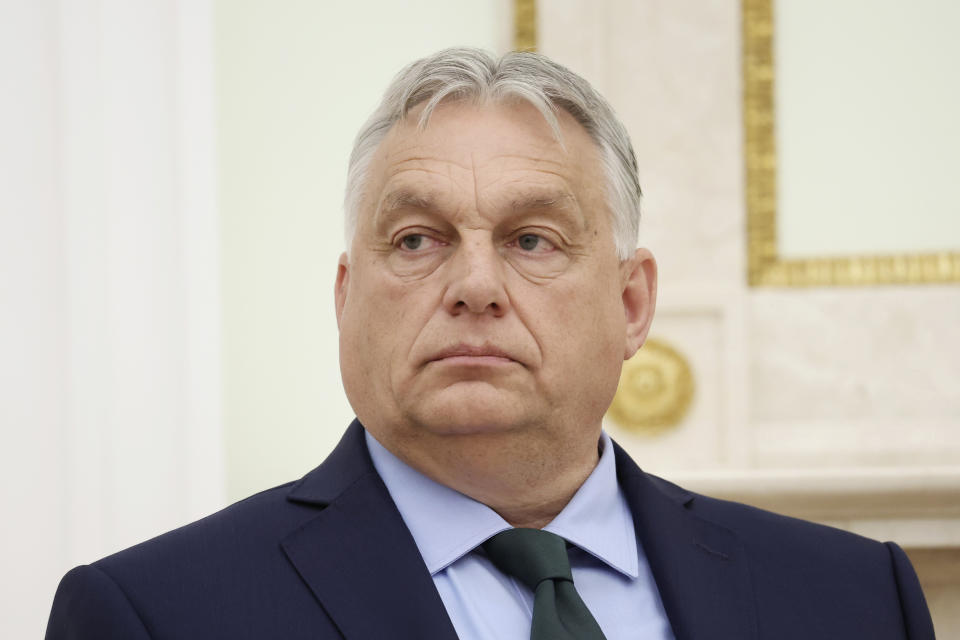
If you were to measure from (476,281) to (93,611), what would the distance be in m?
0.62

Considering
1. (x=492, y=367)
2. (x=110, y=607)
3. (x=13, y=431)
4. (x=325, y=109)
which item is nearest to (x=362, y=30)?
(x=325, y=109)

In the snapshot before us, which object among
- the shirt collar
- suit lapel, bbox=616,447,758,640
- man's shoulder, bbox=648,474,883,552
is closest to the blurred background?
man's shoulder, bbox=648,474,883,552

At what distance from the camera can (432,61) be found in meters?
1.62

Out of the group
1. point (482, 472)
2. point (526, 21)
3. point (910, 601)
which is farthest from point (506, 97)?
point (526, 21)

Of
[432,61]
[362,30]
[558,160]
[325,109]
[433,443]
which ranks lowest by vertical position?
[433,443]

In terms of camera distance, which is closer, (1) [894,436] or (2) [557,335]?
(2) [557,335]

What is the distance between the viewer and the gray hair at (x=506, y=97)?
1576mm

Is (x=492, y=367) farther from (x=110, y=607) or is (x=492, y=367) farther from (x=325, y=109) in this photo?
(x=325, y=109)

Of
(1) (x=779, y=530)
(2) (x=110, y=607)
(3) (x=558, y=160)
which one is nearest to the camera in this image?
(2) (x=110, y=607)

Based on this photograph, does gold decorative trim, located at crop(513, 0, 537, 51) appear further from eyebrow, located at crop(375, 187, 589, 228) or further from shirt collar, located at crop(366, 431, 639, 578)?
shirt collar, located at crop(366, 431, 639, 578)

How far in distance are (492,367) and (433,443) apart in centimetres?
15

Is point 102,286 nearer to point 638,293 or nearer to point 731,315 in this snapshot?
point 638,293

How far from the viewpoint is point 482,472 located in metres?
1.52

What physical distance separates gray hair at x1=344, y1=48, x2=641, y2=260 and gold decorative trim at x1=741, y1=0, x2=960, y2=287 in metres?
→ 1.52
